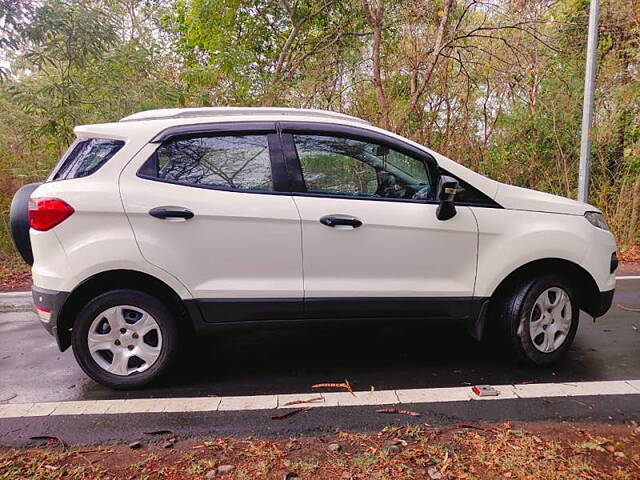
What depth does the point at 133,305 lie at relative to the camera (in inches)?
125

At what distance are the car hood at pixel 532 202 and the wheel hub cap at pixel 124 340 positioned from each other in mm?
2646

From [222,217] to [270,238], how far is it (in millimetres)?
347

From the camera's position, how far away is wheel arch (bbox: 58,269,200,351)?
3.14m

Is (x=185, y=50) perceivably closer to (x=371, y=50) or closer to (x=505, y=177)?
(x=371, y=50)

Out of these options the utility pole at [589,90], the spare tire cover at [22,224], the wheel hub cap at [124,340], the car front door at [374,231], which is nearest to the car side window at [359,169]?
the car front door at [374,231]

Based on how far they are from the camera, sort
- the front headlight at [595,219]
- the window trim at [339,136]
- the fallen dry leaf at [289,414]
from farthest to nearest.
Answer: the front headlight at [595,219] < the window trim at [339,136] < the fallen dry leaf at [289,414]

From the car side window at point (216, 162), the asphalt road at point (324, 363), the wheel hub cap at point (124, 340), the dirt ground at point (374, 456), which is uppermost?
the car side window at point (216, 162)

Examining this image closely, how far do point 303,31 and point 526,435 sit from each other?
367 inches

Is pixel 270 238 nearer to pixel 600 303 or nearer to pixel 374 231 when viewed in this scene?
pixel 374 231

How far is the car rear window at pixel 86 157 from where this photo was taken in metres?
3.16

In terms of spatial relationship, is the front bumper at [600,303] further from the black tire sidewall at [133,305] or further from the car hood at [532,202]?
the black tire sidewall at [133,305]

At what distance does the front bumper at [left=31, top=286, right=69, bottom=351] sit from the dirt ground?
0.79 m

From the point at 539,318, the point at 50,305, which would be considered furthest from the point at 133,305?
the point at 539,318

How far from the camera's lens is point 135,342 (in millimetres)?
3230
